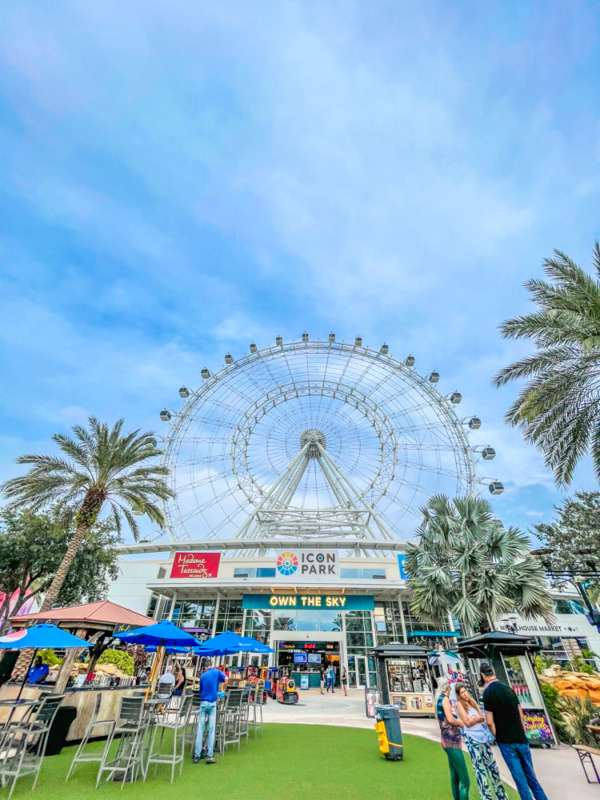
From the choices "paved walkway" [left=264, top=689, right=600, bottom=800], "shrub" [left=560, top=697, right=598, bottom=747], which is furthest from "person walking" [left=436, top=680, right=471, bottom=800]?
"shrub" [left=560, top=697, right=598, bottom=747]

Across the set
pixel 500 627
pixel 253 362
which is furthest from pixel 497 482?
pixel 253 362

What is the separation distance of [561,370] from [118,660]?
81.4 ft

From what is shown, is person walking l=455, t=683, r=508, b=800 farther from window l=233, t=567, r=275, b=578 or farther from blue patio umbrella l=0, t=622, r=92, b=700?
window l=233, t=567, r=275, b=578

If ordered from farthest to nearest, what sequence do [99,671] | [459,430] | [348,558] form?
[459,430] → [348,558] → [99,671]

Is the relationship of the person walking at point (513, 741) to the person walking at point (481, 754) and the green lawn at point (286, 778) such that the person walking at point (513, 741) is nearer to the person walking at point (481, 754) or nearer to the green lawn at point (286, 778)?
the person walking at point (481, 754)

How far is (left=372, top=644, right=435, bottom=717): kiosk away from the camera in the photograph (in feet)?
41.2

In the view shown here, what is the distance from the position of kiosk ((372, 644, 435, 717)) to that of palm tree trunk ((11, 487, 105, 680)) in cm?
1133

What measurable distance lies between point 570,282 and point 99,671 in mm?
25189

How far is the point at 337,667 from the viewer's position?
2503cm

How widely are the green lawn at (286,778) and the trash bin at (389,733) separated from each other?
0.63ft

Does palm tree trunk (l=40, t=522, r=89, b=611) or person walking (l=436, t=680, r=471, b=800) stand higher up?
palm tree trunk (l=40, t=522, r=89, b=611)

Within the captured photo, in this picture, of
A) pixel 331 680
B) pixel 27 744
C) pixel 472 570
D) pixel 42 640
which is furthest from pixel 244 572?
pixel 27 744

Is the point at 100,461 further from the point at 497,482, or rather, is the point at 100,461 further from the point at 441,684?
the point at 497,482

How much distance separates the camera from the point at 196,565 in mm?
26812
